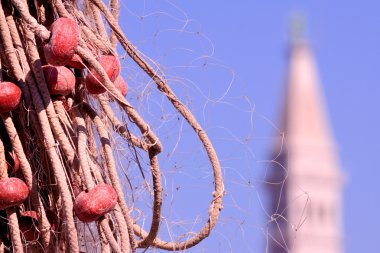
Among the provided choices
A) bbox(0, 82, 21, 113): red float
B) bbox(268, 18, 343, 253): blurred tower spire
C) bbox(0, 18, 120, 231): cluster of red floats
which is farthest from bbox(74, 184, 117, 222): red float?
bbox(268, 18, 343, 253): blurred tower spire

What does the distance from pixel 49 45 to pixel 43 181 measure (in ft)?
0.80

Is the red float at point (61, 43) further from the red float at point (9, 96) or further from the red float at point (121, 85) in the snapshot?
the red float at point (121, 85)

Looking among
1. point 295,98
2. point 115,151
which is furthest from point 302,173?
point 115,151

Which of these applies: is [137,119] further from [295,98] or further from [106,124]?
[295,98]

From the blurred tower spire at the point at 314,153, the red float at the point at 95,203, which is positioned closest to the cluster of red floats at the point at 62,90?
the red float at the point at 95,203

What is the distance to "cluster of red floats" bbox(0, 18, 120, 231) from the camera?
1.84 metres

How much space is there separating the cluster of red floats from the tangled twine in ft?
0.04

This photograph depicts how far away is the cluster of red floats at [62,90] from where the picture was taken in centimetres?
184

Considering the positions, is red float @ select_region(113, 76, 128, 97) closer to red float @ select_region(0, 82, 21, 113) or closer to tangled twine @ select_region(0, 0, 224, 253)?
tangled twine @ select_region(0, 0, 224, 253)

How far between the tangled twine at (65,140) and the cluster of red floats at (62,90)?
0.5 inches

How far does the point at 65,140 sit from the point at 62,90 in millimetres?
83

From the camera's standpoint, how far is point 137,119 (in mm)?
1911

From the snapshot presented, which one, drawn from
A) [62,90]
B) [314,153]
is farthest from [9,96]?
[314,153]

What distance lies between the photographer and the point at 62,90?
6.35ft
